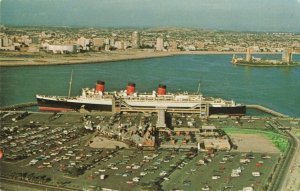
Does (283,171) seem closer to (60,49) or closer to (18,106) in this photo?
(18,106)

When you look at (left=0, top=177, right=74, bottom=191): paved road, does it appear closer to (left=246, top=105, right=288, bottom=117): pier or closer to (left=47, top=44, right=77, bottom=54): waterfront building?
(left=246, top=105, right=288, bottom=117): pier

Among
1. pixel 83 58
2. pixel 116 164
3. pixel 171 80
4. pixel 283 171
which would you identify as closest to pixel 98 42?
pixel 83 58

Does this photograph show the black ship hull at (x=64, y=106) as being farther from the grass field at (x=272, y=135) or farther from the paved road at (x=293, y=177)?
the paved road at (x=293, y=177)

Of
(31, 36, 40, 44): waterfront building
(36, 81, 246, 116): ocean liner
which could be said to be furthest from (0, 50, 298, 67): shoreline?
(36, 81, 246, 116): ocean liner

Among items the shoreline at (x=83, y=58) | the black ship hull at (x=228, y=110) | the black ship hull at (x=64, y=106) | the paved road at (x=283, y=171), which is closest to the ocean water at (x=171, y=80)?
the shoreline at (x=83, y=58)

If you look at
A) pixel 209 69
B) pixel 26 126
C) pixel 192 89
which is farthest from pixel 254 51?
pixel 26 126

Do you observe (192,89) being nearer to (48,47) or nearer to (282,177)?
(282,177)
